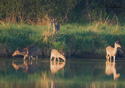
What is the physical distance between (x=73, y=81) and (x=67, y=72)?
222 cm

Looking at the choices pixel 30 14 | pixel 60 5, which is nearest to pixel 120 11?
pixel 60 5

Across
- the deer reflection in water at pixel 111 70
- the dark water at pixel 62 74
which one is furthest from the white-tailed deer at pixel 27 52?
the deer reflection in water at pixel 111 70

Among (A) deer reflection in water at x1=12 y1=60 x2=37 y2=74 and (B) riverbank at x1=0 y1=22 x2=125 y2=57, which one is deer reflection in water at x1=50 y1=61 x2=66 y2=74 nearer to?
(A) deer reflection in water at x1=12 y1=60 x2=37 y2=74

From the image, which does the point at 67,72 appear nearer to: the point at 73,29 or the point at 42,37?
the point at 42,37

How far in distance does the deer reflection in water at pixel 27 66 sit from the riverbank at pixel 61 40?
1844mm

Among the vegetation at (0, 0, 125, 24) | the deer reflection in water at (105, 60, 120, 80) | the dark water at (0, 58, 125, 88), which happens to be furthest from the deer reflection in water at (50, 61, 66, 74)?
the vegetation at (0, 0, 125, 24)

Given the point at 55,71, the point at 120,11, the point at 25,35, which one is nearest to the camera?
the point at 55,71

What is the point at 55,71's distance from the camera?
19.0 m

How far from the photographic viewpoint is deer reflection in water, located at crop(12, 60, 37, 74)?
1921cm

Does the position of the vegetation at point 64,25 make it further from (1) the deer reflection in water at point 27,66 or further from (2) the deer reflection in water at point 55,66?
(1) the deer reflection in water at point 27,66

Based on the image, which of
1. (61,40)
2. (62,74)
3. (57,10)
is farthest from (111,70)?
(57,10)

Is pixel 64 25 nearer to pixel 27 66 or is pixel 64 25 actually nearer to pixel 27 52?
pixel 27 52

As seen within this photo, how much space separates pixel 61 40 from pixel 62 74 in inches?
243

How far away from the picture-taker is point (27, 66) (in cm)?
2033
